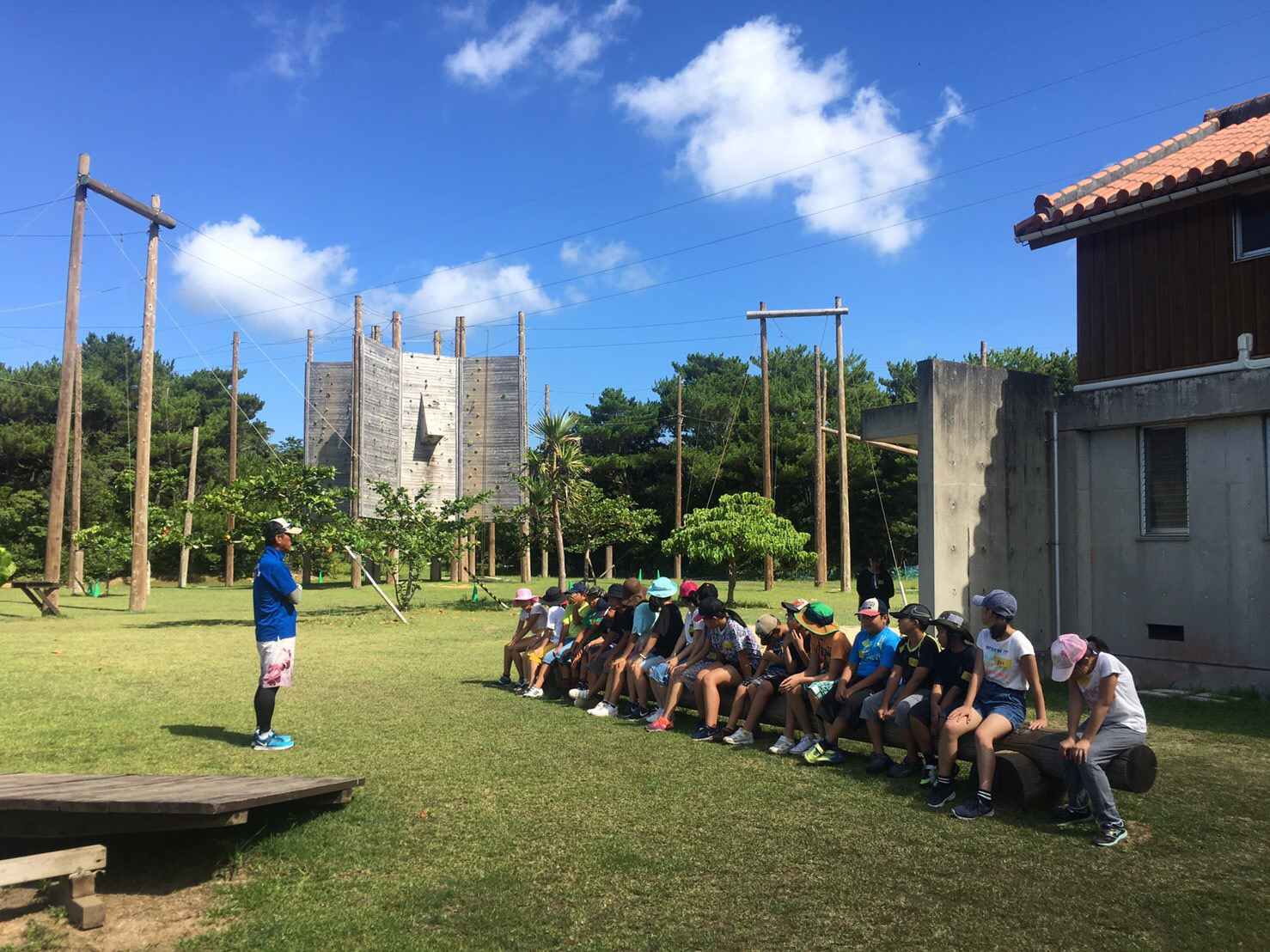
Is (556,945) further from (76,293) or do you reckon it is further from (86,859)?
(76,293)

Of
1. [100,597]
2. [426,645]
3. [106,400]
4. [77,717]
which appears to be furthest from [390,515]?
[106,400]

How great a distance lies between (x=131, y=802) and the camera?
15.6 feet

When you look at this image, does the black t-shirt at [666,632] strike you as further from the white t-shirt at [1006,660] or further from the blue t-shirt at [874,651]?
the white t-shirt at [1006,660]

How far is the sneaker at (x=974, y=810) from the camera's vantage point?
611 centimetres

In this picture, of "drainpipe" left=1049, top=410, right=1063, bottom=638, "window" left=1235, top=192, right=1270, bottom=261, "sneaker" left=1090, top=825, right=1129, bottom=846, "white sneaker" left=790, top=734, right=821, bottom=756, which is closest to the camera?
"sneaker" left=1090, top=825, right=1129, bottom=846

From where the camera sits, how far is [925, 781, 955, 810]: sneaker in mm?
6368

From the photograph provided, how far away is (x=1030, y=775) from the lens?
20.1ft

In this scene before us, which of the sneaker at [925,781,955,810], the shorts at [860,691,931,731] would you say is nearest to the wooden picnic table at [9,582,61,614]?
the shorts at [860,691,931,731]

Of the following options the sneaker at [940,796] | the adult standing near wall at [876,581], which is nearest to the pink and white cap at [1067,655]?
the sneaker at [940,796]

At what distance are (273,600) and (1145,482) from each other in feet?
33.3

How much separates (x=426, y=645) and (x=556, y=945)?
42.7 ft

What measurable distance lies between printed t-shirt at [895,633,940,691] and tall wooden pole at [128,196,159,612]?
22055 millimetres

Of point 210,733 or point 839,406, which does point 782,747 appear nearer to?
point 210,733

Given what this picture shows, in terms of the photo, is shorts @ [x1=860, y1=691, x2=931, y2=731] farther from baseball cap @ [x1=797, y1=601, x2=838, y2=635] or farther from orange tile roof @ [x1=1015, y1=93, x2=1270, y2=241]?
orange tile roof @ [x1=1015, y1=93, x2=1270, y2=241]
